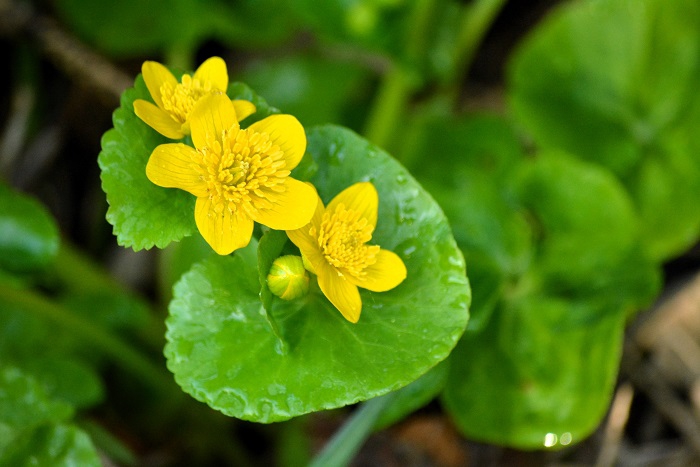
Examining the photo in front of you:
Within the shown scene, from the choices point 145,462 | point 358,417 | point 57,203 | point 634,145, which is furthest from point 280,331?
point 57,203

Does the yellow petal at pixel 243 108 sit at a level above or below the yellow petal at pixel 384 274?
above

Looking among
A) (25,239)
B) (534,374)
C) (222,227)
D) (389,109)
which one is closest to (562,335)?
(534,374)

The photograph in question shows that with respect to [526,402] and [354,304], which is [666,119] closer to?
[526,402]

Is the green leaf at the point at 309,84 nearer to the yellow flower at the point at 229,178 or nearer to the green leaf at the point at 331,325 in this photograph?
the green leaf at the point at 331,325

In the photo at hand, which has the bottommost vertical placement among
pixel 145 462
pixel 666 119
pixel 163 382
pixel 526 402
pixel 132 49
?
pixel 145 462

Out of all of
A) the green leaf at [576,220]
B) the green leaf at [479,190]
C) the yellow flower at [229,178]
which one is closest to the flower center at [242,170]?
the yellow flower at [229,178]

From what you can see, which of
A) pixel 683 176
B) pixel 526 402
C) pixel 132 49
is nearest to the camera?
pixel 526 402
